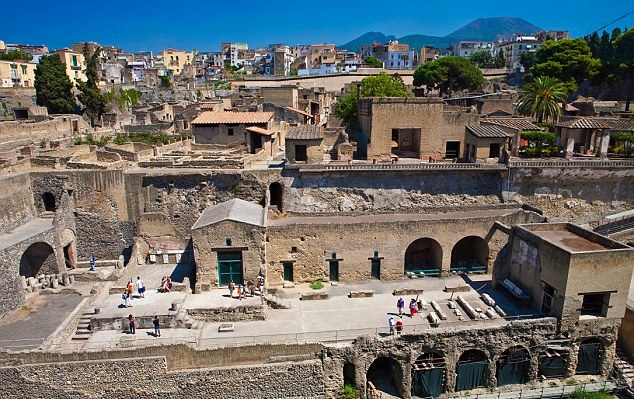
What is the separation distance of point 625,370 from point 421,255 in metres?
11.5

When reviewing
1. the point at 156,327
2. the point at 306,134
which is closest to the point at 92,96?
the point at 306,134

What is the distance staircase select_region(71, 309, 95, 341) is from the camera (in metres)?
19.8

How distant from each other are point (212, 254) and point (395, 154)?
19.4 meters

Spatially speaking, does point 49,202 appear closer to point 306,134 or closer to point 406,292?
point 306,134

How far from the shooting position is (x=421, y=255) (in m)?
28.4

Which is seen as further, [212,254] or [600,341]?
[212,254]

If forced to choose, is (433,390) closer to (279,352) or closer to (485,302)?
(485,302)

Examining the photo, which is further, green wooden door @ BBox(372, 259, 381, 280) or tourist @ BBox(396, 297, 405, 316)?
green wooden door @ BBox(372, 259, 381, 280)

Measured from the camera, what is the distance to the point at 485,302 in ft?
75.4

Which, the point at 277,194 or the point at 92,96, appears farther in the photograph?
the point at 92,96

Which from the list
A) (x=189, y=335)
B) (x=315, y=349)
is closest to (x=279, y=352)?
(x=315, y=349)

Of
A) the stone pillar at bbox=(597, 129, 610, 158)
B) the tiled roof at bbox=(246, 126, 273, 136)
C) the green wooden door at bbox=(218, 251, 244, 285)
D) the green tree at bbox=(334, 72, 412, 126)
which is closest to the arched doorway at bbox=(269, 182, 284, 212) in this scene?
the tiled roof at bbox=(246, 126, 273, 136)

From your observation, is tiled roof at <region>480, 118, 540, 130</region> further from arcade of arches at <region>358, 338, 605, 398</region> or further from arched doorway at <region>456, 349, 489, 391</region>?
arched doorway at <region>456, 349, 489, 391</region>

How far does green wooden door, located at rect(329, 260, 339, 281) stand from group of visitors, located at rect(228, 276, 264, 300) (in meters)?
4.34
